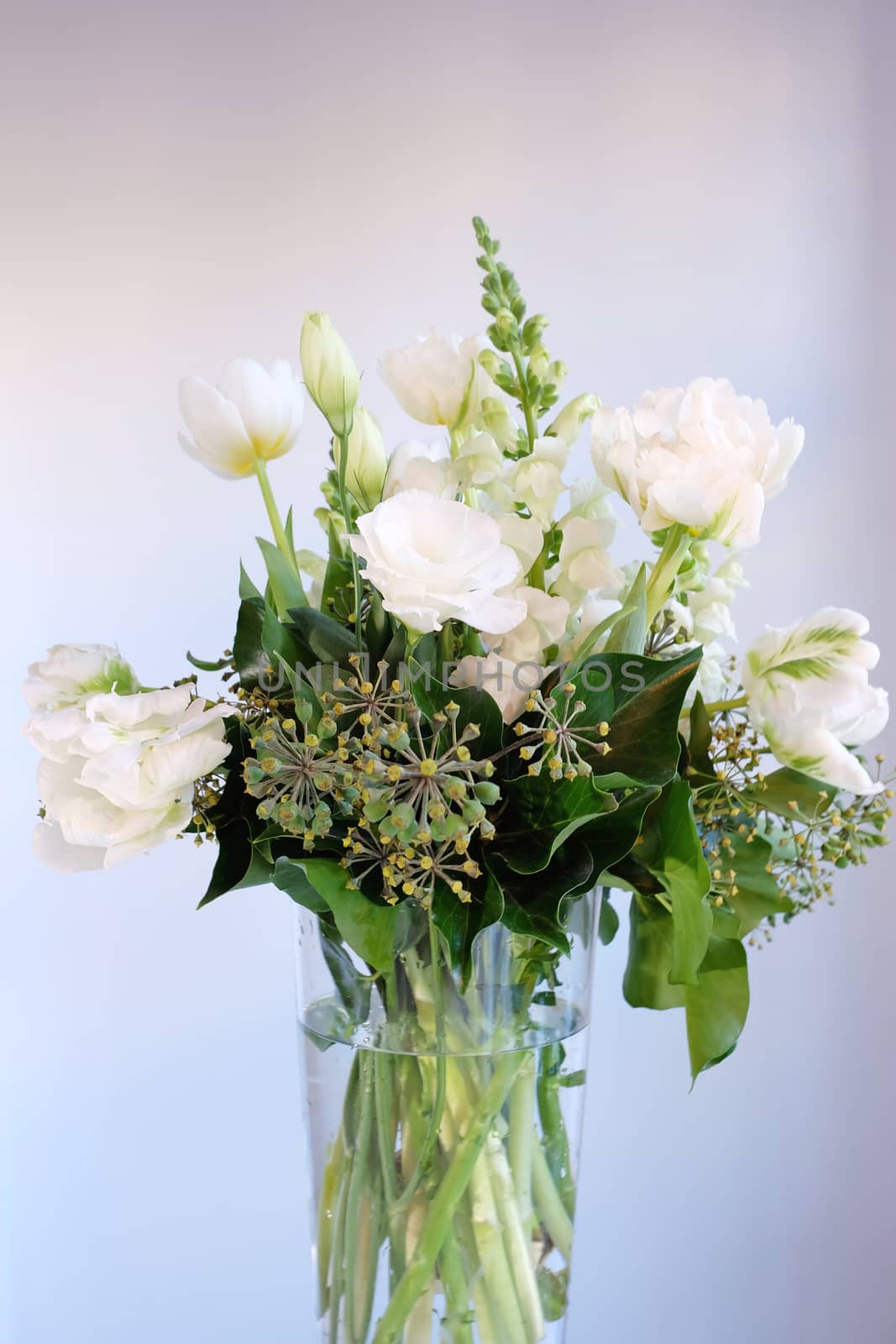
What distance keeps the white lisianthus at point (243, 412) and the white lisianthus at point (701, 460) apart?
0.56ft

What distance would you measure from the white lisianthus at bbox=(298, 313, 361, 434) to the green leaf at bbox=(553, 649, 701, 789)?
0.18m

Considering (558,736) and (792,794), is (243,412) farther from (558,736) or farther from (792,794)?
(792,794)

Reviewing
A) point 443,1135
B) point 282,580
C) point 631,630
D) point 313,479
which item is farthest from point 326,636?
point 313,479

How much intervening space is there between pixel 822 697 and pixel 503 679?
163mm

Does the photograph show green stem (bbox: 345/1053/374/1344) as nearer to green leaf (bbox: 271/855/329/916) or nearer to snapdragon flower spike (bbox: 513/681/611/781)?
green leaf (bbox: 271/855/329/916)

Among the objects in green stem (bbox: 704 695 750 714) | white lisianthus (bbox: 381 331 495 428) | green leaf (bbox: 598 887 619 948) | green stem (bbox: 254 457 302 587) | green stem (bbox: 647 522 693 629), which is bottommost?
green leaf (bbox: 598 887 619 948)

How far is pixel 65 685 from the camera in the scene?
0.59 metres

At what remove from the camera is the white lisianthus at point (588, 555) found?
621 millimetres

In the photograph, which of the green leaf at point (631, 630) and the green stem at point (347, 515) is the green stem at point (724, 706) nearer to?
the green leaf at point (631, 630)

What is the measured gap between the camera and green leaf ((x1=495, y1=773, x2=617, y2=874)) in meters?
0.55


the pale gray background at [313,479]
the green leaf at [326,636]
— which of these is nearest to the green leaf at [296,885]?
the green leaf at [326,636]

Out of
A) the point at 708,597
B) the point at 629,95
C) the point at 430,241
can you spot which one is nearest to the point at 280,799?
the point at 708,597

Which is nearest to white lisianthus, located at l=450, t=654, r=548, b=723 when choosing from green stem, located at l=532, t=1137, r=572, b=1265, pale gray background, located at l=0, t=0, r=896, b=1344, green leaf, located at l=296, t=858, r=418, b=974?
green leaf, located at l=296, t=858, r=418, b=974

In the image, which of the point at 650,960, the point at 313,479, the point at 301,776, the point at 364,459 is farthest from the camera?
the point at 313,479
